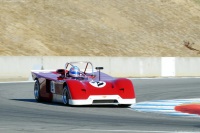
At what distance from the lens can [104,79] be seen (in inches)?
667

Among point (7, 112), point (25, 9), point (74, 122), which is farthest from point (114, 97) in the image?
point (25, 9)

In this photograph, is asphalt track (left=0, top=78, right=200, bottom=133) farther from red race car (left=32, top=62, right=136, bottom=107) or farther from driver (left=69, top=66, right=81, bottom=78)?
driver (left=69, top=66, right=81, bottom=78)

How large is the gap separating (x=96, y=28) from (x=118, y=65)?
1254 cm

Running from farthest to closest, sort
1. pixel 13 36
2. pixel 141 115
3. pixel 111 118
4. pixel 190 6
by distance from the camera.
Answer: pixel 190 6 → pixel 13 36 → pixel 141 115 → pixel 111 118

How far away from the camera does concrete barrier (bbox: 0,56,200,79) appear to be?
30.5 meters

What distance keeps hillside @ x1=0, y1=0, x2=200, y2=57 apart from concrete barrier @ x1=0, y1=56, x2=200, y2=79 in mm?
6257

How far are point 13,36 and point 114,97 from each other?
24.7 metres

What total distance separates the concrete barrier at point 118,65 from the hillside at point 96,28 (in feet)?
20.5

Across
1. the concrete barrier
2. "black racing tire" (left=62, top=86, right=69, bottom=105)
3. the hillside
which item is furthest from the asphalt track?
the hillside

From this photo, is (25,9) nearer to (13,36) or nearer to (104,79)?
(13,36)

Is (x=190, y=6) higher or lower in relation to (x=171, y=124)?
higher

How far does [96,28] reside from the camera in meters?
45.2

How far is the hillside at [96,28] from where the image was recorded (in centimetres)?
4038

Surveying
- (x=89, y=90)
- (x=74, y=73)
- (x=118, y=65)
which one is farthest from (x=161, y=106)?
(x=118, y=65)
